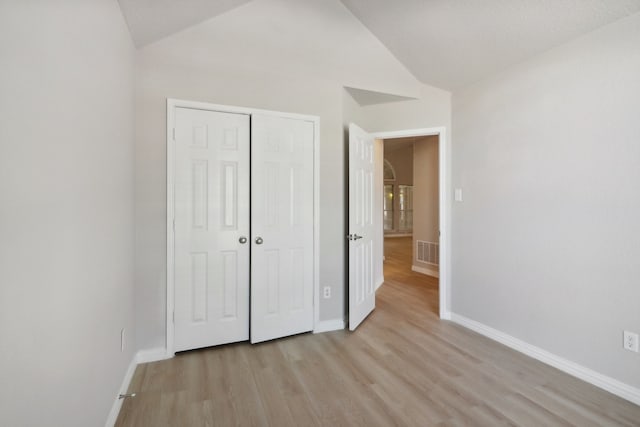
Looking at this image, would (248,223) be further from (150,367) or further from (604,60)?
(604,60)

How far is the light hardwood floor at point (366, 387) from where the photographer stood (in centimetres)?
176

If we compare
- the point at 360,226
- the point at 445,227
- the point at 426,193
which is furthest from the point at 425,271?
the point at 360,226

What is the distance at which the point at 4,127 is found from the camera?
2.50 feet

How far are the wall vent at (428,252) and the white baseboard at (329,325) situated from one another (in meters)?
2.91

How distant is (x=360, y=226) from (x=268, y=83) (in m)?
1.65

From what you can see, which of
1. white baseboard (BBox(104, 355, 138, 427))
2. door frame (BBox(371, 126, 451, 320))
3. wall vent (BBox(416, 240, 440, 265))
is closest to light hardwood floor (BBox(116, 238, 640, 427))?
white baseboard (BBox(104, 355, 138, 427))

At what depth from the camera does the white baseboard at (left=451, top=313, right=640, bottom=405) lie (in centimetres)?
196

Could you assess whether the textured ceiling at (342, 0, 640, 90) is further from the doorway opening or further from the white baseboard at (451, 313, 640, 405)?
the white baseboard at (451, 313, 640, 405)

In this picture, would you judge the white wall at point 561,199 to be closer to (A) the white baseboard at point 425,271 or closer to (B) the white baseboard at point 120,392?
(A) the white baseboard at point 425,271

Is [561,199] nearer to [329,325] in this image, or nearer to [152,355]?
[329,325]

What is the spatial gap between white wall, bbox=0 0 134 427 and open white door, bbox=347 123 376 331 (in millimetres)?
1922

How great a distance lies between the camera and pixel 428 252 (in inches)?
217

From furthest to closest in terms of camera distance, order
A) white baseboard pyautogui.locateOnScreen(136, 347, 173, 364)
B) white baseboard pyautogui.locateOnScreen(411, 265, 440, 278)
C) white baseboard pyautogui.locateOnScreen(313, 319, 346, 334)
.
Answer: white baseboard pyautogui.locateOnScreen(411, 265, 440, 278) < white baseboard pyautogui.locateOnScreen(313, 319, 346, 334) < white baseboard pyautogui.locateOnScreen(136, 347, 173, 364)

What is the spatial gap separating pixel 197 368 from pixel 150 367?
1.21 feet
